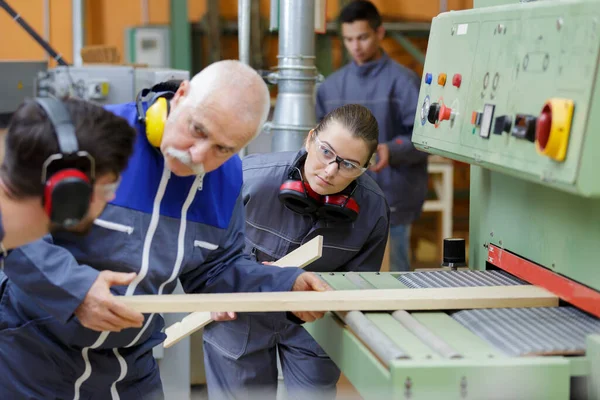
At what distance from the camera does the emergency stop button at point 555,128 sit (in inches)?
54.7

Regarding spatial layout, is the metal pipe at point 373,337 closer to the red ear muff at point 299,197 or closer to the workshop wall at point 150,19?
the red ear muff at point 299,197

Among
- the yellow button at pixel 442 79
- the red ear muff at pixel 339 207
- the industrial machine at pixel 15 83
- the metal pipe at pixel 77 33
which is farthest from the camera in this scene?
the metal pipe at pixel 77 33

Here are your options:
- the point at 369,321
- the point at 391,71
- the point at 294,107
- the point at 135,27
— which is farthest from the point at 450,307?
the point at 135,27

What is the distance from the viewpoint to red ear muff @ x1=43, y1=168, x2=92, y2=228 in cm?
125

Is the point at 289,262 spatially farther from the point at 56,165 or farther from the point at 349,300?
the point at 56,165

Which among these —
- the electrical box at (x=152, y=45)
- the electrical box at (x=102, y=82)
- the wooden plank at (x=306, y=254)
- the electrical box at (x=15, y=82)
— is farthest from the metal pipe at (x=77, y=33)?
the wooden plank at (x=306, y=254)

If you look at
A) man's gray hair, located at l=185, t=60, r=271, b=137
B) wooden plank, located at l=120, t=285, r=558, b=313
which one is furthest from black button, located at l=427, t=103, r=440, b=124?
man's gray hair, located at l=185, t=60, r=271, b=137

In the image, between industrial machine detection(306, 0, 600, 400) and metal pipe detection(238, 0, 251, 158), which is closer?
industrial machine detection(306, 0, 600, 400)

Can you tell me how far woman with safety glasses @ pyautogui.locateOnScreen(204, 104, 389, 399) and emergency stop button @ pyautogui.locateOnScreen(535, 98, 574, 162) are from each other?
75 cm

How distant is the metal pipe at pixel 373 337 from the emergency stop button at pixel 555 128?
16.5 inches

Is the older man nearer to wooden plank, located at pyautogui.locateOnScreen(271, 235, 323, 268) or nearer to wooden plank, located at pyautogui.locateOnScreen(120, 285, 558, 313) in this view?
wooden plank, located at pyautogui.locateOnScreen(120, 285, 558, 313)

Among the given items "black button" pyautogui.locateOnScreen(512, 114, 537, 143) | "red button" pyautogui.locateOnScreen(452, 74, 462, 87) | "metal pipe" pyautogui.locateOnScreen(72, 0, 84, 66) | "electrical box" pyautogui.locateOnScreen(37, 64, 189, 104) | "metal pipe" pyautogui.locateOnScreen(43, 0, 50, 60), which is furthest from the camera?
"metal pipe" pyautogui.locateOnScreen(43, 0, 50, 60)

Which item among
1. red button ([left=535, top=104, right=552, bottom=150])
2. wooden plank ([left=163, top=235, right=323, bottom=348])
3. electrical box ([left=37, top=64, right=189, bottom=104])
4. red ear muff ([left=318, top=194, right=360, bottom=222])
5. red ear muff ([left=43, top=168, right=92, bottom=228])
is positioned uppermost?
red button ([left=535, top=104, right=552, bottom=150])

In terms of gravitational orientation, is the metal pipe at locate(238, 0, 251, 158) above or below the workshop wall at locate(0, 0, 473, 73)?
above
